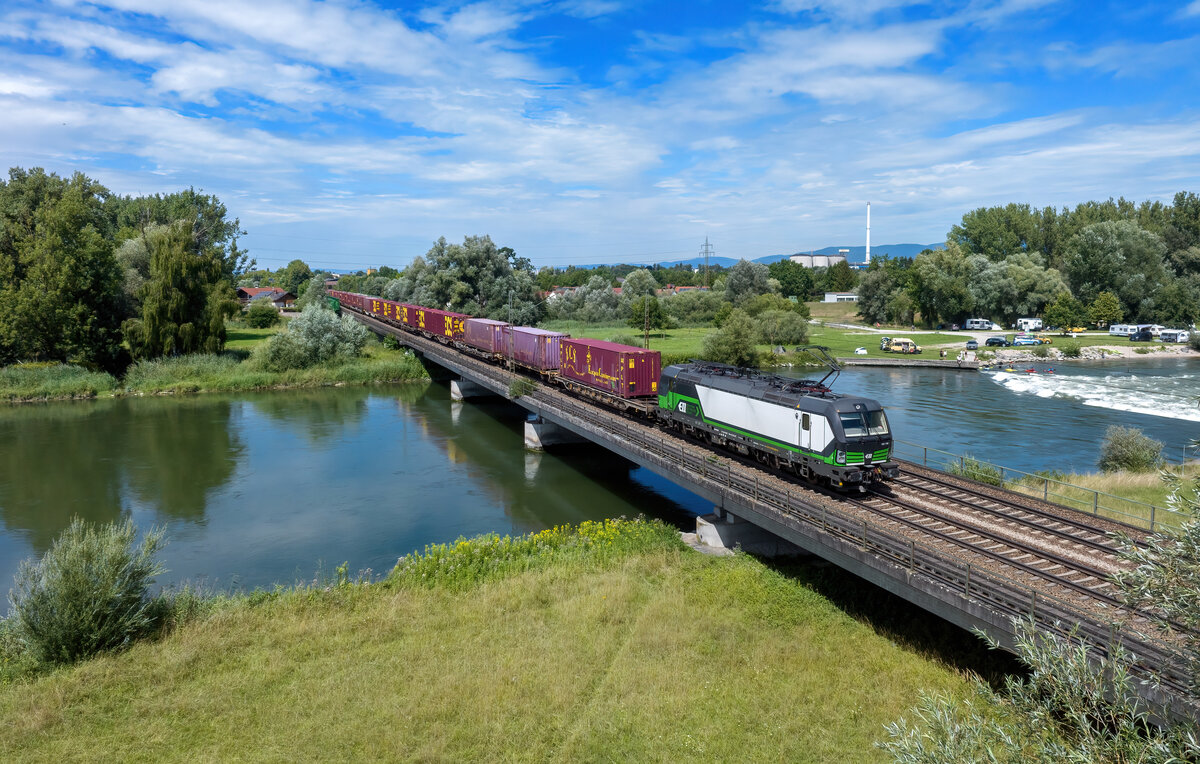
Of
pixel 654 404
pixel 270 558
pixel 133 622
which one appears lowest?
pixel 270 558

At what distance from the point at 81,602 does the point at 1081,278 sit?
12277 cm

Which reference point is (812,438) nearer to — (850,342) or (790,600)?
(790,600)

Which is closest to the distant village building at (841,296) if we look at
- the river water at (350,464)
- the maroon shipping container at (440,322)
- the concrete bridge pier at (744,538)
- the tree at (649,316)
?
the tree at (649,316)

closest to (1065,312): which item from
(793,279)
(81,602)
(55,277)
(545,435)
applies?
(793,279)

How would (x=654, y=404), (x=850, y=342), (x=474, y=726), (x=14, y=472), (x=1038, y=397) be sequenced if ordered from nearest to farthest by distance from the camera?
(x=474, y=726), (x=654, y=404), (x=14, y=472), (x=1038, y=397), (x=850, y=342)

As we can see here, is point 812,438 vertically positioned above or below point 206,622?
above

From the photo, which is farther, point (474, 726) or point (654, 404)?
point (654, 404)

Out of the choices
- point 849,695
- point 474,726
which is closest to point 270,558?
point 474,726

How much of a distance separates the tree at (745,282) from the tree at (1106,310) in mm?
46269

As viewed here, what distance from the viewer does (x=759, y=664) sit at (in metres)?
16.6

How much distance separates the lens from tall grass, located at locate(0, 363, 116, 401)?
5647 cm

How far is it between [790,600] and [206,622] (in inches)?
635

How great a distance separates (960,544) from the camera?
699 inches

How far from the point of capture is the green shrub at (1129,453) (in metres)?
32.9
